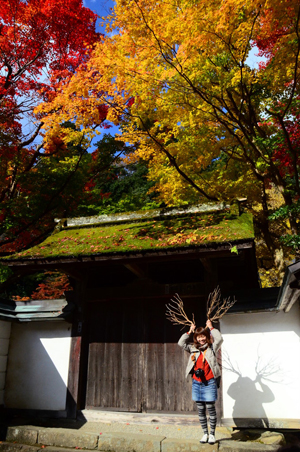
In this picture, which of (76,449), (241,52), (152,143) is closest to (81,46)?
(152,143)

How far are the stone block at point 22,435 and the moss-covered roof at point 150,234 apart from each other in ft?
11.4

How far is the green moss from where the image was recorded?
660 cm

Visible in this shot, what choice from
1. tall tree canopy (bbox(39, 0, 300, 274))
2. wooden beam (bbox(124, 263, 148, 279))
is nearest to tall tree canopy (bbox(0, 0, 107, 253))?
tall tree canopy (bbox(39, 0, 300, 274))

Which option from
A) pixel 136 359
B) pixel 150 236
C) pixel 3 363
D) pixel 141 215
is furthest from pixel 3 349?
pixel 141 215

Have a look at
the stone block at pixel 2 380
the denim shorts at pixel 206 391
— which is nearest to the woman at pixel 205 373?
the denim shorts at pixel 206 391

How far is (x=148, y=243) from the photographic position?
22.8ft

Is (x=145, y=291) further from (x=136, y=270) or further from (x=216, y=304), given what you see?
(x=216, y=304)

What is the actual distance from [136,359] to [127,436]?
5.63 ft

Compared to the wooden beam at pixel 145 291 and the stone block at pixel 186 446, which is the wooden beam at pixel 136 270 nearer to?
the wooden beam at pixel 145 291

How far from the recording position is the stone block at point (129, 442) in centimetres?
559

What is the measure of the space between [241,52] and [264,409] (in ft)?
29.0

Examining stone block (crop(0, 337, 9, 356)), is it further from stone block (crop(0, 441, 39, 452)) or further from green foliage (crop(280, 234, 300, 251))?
green foliage (crop(280, 234, 300, 251))

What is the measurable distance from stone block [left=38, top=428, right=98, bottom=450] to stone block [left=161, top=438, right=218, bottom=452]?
1392 millimetres

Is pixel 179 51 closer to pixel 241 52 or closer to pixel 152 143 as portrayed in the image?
pixel 241 52
